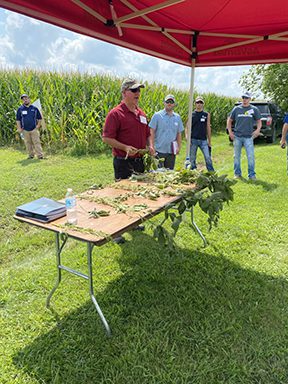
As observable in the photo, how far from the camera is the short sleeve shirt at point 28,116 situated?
8.31m

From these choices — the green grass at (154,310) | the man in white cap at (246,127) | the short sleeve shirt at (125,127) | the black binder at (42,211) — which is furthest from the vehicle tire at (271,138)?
the black binder at (42,211)

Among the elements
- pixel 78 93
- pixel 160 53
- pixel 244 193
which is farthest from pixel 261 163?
pixel 78 93

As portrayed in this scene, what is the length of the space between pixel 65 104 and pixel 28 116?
1.68 metres

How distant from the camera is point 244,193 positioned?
559 cm

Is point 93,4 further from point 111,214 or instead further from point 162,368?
point 162,368

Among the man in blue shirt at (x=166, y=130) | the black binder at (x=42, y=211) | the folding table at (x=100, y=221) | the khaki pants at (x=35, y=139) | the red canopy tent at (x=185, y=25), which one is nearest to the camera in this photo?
the folding table at (x=100, y=221)

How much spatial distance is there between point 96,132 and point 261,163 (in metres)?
4.80

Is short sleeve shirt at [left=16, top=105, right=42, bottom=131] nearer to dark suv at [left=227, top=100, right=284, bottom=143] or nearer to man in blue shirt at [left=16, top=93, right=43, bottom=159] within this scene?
man in blue shirt at [left=16, top=93, right=43, bottom=159]

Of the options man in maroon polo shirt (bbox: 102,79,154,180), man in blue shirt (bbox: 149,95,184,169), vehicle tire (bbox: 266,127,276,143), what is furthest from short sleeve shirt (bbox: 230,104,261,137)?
vehicle tire (bbox: 266,127,276,143)

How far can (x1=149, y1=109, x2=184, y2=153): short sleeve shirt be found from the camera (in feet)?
15.9

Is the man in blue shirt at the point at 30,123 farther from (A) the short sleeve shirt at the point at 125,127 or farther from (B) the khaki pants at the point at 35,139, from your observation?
(A) the short sleeve shirt at the point at 125,127

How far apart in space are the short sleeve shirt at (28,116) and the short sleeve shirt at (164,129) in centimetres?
483

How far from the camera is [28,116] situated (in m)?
8.32

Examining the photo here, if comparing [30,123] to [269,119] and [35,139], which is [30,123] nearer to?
[35,139]
